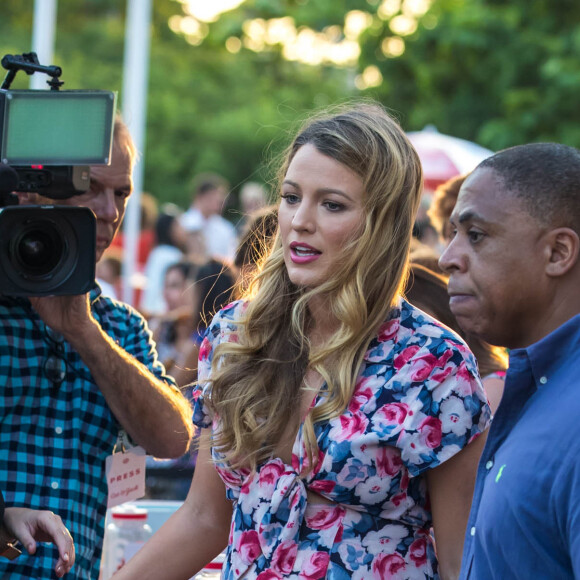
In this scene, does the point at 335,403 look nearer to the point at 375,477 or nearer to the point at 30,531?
the point at 375,477

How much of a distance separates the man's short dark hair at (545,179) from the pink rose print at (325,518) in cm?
85

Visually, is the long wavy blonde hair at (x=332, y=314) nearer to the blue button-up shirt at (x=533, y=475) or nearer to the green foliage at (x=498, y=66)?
the blue button-up shirt at (x=533, y=475)

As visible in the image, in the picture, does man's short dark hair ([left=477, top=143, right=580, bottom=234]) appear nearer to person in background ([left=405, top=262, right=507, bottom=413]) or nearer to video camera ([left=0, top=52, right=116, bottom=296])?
video camera ([left=0, top=52, right=116, bottom=296])

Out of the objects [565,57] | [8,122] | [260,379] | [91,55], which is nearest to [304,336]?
[260,379]

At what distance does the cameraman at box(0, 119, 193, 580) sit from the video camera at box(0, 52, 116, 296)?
0.14m

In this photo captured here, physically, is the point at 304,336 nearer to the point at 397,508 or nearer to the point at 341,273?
the point at 341,273

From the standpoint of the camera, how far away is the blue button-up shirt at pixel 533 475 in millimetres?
1739

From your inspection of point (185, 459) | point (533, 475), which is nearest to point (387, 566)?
point (533, 475)

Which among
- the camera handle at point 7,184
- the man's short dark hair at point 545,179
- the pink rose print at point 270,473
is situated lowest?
the pink rose print at point 270,473

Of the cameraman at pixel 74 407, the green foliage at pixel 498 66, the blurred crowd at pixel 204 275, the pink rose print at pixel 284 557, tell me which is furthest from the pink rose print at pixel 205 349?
the green foliage at pixel 498 66

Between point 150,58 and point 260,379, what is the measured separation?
33.5 meters

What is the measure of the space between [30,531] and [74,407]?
548 mm

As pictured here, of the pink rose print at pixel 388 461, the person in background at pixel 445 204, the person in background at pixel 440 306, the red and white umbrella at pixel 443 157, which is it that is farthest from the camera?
the red and white umbrella at pixel 443 157

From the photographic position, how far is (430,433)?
2.38 meters
